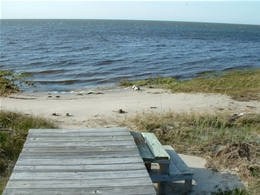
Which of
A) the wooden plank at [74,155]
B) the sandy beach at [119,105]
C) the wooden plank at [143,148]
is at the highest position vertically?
the wooden plank at [74,155]

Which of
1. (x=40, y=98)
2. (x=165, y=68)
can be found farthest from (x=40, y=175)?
(x=165, y=68)

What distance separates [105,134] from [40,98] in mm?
8698

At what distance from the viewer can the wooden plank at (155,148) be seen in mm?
4926

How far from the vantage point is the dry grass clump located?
622 centimetres

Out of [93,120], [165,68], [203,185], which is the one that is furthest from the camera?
[165,68]

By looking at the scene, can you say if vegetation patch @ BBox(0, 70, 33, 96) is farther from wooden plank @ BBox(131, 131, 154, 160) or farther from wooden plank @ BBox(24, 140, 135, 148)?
wooden plank @ BBox(24, 140, 135, 148)

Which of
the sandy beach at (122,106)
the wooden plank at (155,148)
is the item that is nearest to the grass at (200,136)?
the sandy beach at (122,106)

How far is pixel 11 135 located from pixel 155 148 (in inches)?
119

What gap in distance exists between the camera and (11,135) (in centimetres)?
665

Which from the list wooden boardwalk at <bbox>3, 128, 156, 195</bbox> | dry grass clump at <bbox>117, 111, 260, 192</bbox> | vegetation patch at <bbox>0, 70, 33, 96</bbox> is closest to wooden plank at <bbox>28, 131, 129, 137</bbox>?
wooden boardwalk at <bbox>3, 128, 156, 195</bbox>

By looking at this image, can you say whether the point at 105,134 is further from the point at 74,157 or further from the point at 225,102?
the point at 225,102

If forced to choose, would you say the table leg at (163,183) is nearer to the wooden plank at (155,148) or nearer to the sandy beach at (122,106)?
the wooden plank at (155,148)

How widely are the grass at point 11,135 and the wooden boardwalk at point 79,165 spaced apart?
112 centimetres

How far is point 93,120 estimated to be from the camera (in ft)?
28.5
